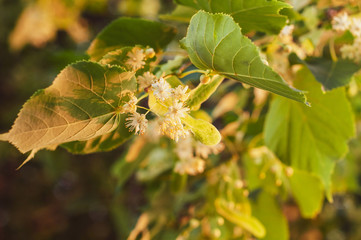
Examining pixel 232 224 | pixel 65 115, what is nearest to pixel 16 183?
pixel 232 224

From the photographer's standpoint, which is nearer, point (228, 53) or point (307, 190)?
point (228, 53)

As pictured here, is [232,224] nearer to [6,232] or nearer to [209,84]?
[209,84]

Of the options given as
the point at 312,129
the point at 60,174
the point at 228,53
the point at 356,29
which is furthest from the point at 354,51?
the point at 60,174

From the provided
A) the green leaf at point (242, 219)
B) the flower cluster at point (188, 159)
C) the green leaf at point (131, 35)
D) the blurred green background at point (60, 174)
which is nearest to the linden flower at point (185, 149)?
the flower cluster at point (188, 159)

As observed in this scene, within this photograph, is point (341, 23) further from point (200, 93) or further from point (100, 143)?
point (100, 143)

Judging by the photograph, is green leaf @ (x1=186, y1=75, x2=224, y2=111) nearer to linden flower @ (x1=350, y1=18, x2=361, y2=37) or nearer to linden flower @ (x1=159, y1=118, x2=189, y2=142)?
linden flower @ (x1=159, y1=118, x2=189, y2=142)

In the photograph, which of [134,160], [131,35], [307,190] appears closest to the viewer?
[131,35]

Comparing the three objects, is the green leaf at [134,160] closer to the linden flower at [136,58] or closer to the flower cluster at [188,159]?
the flower cluster at [188,159]
